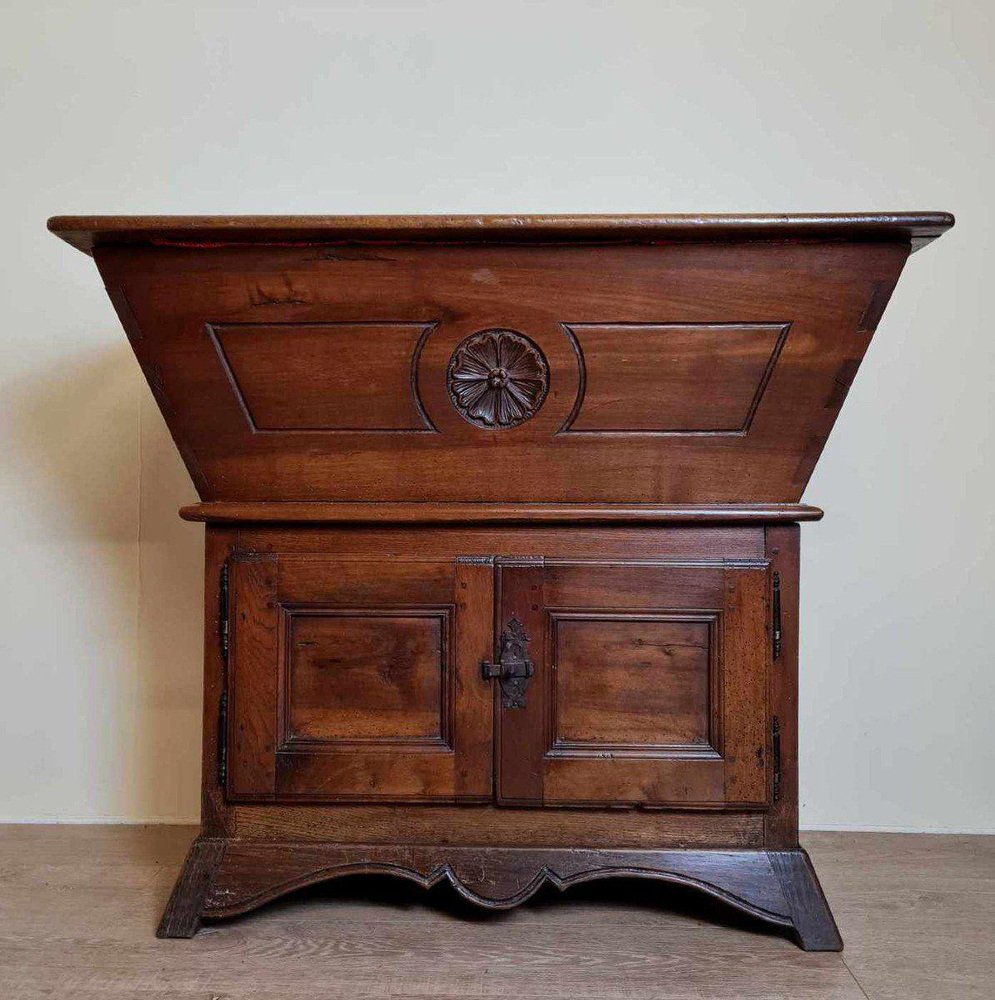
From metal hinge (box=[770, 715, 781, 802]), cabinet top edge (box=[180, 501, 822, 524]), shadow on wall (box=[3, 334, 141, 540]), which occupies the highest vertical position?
shadow on wall (box=[3, 334, 141, 540])

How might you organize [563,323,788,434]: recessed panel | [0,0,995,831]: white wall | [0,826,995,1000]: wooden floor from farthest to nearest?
[0,0,995,831]: white wall, [563,323,788,434]: recessed panel, [0,826,995,1000]: wooden floor

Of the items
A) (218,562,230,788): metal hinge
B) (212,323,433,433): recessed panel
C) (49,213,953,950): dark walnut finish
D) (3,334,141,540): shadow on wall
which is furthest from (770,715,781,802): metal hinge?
(3,334,141,540): shadow on wall

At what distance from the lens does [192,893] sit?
75.0 inches

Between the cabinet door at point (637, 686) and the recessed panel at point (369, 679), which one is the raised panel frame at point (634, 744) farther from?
the recessed panel at point (369, 679)

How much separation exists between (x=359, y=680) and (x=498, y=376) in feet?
2.40

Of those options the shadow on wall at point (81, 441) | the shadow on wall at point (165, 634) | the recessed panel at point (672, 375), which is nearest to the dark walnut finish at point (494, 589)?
the recessed panel at point (672, 375)

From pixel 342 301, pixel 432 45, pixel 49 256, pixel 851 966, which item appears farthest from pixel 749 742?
pixel 49 256

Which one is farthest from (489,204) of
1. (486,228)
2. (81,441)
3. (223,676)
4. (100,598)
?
(100,598)

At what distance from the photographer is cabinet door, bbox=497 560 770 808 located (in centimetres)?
189

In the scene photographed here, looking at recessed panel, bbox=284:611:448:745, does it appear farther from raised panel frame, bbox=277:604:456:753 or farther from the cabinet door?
the cabinet door

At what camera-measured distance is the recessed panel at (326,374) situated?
1841 mm

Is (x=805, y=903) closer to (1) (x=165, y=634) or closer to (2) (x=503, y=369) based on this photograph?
(2) (x=503, y=369)

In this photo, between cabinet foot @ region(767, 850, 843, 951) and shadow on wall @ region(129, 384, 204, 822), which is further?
shadow on wall @ region(129, 384, 204, 822)

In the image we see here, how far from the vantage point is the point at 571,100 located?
2615 millimetres
